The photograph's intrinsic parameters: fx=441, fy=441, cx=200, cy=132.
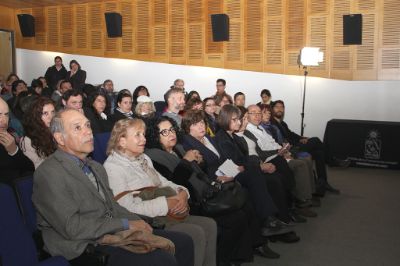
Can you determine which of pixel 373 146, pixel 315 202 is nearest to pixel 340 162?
pixel 373 146

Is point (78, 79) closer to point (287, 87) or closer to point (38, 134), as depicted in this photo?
point (287, 87)

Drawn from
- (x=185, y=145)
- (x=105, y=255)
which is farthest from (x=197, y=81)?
(x=105, y=255)

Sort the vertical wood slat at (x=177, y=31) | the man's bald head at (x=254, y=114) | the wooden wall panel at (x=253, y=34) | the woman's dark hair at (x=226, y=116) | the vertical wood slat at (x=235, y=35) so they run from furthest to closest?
the vertical wood slat at (x=177, y=31) → the vertical wood slat at (x=235, y=35) → the wooden wall panel at (x=253, y=34) → the man's bald head at (x=254, y=114) → the woman's dark hair at (x=226, y=116)

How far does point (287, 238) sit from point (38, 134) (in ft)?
7.35

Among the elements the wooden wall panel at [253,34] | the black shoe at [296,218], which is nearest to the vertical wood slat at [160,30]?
the wooden wall panel at [253,34]

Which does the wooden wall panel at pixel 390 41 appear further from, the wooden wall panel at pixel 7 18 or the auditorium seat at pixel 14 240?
the wooden wall panel at pixel 7 18

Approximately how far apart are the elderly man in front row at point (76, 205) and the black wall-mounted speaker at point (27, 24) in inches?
382

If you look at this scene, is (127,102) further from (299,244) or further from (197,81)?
(197,81)

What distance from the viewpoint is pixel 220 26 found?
8.91m

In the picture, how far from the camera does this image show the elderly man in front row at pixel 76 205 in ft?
6.84

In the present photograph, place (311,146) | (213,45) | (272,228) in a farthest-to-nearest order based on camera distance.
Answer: (213,45) < (311,146) < (272,228)

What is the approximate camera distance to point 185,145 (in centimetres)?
354

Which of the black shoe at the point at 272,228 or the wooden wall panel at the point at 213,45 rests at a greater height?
the wooden wall panel at the point at 213,45

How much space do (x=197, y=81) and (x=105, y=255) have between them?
7740 mm
